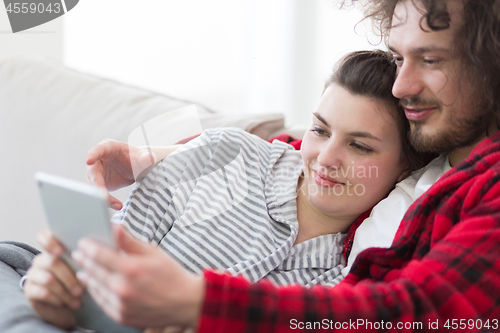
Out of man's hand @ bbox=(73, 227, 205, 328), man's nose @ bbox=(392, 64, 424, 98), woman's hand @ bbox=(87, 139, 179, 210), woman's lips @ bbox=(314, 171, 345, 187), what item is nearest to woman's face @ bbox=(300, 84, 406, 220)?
woman's lips @ bbox=(314, 171, 345, 187)

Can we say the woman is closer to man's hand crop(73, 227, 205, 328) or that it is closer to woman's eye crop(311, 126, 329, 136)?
woman's eye crop(311, 126, 329, 136)

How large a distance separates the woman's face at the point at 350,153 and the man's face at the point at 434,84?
84mm

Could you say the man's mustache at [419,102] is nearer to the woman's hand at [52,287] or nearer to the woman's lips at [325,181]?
the woman's lips at [325,181]

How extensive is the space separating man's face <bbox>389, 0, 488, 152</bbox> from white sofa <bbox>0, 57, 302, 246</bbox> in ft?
1.74

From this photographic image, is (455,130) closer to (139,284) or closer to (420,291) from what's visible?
(420,291)

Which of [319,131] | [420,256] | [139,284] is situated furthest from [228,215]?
[139,284]

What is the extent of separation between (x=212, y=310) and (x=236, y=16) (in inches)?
91.2

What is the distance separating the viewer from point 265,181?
1.17m

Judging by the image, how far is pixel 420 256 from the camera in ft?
2.60

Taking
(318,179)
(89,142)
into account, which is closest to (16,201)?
(89,142)

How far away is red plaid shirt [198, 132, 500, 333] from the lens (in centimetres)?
61

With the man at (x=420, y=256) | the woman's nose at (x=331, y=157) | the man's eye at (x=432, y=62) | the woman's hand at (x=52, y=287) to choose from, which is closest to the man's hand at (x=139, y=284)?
the man at (x=420, y=256)

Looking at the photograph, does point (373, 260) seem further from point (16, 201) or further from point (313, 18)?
point (313, 18)

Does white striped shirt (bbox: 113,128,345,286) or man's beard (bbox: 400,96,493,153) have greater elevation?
man's beard (bbox: 400,96,493,153)
